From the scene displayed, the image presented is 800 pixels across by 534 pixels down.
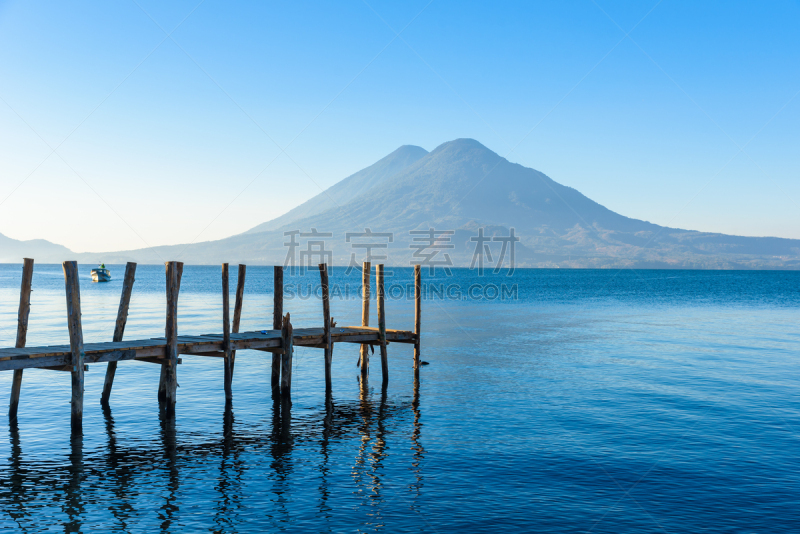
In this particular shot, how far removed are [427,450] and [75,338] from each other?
32.0 ft

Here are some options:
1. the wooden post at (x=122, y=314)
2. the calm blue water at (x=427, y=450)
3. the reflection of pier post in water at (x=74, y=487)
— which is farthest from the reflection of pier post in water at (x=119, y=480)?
the wooden post at (x=122, y=314)

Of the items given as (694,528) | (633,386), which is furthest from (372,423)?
(633,386)

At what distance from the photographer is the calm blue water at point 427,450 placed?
1192 cm

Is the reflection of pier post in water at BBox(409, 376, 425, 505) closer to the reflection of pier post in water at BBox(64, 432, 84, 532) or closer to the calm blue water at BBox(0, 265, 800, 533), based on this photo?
the calm blue water at BBox(0, 265, 800, 533)

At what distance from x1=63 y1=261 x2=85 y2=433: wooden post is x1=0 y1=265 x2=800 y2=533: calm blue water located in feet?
3.01

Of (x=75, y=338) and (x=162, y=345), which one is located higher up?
(x=75, y=338)

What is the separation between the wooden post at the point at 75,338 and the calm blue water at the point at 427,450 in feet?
3.01

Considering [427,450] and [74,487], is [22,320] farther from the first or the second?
[427,450]

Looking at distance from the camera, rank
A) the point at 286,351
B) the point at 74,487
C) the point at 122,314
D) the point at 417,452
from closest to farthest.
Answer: the point at 74,487 < the point at 417,452 < the point at 122,314 < the point at 286,351

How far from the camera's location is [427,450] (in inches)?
625

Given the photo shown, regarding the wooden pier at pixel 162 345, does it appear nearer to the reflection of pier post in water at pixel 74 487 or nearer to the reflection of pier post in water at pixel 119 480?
the reflection of pier post in water at pixel 74 487

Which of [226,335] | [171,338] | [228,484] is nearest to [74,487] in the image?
[228,484]

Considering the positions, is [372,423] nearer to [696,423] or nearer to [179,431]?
[179,431]

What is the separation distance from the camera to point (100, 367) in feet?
93.9
